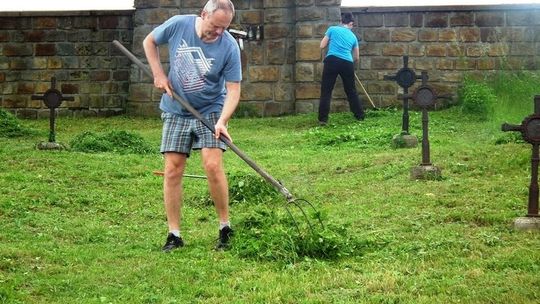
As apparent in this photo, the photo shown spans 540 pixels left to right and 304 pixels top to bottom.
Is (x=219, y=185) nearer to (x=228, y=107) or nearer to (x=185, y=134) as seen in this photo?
(x=185, y=134)

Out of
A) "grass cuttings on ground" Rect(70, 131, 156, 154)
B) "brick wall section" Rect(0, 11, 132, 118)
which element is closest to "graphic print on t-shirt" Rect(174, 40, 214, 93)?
"grass cuttings on ground" Rect(70, 131, 156, 154)

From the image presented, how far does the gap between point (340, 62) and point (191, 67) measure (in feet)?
31.7

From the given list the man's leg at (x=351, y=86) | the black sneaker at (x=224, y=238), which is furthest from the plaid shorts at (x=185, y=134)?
the man's leg at (x=351, y=86)

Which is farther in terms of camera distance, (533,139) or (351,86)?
(351,86)

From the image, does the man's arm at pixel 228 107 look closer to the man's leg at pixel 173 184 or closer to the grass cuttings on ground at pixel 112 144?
the man's leg at pixel 173 184

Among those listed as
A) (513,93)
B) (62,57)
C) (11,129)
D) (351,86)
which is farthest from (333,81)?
(62,57)

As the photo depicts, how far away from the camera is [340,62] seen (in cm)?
1602

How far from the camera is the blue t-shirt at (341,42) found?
1592 cm

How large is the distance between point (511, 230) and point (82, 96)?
43.5 ft

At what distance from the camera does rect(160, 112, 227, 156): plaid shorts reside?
6.61 metres

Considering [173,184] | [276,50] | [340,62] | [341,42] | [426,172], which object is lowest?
[426,172]

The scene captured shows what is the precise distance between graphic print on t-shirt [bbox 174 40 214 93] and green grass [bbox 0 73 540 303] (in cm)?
113

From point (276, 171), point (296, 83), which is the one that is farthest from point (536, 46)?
point (276, 171)

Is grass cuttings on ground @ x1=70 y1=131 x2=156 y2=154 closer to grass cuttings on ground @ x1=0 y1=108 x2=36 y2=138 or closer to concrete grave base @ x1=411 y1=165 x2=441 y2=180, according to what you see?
grass cuttings on ground @ x1=0 y1=108 x2=36 y2=138
